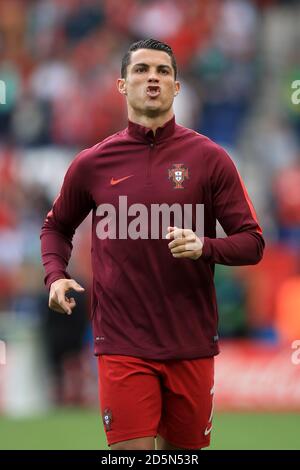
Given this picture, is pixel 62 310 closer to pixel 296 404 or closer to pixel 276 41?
pixel 296 404

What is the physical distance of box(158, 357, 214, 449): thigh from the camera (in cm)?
491

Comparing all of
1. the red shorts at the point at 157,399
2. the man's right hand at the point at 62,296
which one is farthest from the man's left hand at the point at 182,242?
the red shorts at the point at 157,399

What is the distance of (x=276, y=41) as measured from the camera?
14.0 m

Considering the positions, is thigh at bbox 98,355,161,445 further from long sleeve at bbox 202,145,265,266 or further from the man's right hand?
long sleeve at bbox 202,145,265,266

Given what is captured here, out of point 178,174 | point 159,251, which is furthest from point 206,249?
point 178,174

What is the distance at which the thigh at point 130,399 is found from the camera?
4.78 meters

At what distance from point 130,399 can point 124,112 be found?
25.8ft

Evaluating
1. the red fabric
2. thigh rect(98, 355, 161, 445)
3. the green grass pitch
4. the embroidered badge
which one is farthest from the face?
the green grass pitch

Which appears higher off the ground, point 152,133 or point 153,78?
point 153,78

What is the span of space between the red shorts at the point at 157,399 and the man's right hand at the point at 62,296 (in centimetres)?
32

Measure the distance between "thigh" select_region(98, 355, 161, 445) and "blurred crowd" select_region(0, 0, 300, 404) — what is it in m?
5.55

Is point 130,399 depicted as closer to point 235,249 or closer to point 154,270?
point 154,270

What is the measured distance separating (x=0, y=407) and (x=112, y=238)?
5.77m

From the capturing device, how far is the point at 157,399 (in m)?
4.86
